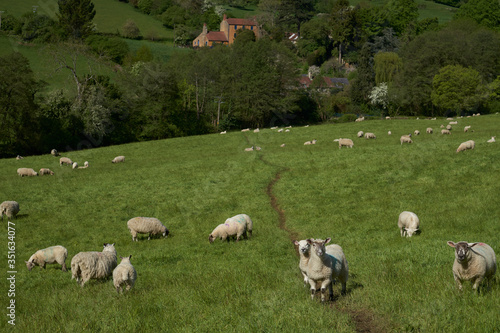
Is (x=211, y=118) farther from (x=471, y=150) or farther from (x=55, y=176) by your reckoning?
(x=471, y=150)

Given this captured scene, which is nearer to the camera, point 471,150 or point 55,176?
point 471,150

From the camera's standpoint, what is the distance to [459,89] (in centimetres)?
6925

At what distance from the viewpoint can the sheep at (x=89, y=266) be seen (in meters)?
12.8

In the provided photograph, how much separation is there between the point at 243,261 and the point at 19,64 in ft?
175

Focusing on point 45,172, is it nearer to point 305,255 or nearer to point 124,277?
point 124,277

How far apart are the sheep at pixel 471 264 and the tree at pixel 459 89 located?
67.9 metres

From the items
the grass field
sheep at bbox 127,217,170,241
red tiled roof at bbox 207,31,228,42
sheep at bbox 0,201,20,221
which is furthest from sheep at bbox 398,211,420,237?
red tiled roof at bbox 207,31,228,42

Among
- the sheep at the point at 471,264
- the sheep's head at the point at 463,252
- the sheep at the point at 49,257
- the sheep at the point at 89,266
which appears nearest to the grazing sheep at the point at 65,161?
the sheep at the point at 49,257

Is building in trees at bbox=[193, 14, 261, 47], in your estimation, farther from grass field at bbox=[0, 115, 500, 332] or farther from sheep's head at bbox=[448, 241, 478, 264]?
sheep's head at bbox=[448, 241, 478, 264]

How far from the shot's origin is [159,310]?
932cm

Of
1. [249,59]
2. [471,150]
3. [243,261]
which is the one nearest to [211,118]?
[249,59]

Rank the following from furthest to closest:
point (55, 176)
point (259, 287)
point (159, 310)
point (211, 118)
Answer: point (211, 118), point (55, 176), point (259, 287), point (159, 310)

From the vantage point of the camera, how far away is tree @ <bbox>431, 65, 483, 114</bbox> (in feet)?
226

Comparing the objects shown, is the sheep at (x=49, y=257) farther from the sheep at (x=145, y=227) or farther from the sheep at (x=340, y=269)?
the sheep at (x=340, y=269)
